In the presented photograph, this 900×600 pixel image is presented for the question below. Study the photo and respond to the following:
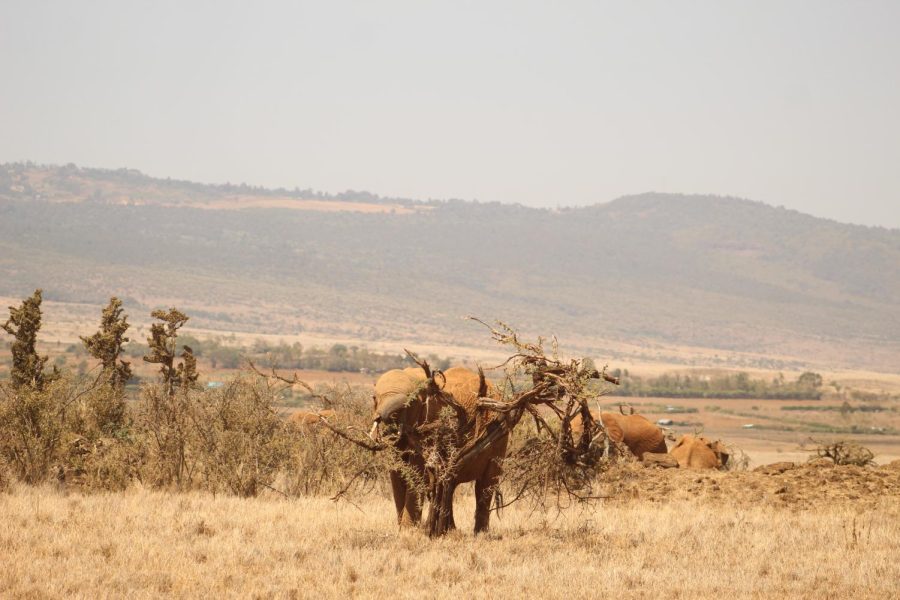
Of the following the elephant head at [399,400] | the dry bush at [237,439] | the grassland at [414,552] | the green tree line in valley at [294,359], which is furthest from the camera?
the green tree line in valley at [294,359]

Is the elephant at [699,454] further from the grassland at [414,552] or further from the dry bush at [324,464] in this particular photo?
the dry bush at [324,464]

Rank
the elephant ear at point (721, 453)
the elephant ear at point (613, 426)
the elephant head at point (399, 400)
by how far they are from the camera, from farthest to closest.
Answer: the elephant ear at point (721, 453) → the elephant ear at point (613, 426) → the elephant head at point (399, 400)

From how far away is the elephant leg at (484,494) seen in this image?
47.1 feet

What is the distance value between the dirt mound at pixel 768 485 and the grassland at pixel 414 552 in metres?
0.91

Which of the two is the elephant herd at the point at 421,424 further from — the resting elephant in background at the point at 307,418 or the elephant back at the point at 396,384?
the resting elephant in background at the point at 307,418

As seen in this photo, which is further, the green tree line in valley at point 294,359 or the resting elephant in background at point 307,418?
the green tree line in valley at point 294,359

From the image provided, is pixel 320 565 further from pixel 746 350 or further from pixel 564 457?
pixel 746 350

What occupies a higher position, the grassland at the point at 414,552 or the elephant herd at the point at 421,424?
the elephant herd at the point at 421,424

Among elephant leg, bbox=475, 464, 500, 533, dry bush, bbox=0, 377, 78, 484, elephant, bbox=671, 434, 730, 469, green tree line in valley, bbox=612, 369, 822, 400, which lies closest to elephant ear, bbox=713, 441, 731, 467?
elephant, bbox=671, 434, 730, 469

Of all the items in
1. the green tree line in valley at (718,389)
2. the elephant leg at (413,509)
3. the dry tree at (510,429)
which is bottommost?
the green tree line in valley at (718,389)

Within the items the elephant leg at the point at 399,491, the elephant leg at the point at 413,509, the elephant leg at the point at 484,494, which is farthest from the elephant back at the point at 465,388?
the elephant leg at the point at 413,509

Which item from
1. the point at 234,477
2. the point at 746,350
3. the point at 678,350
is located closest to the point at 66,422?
the point at 234,477

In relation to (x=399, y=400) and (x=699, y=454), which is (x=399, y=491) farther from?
(x=699, y=454)

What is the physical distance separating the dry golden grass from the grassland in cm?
2
